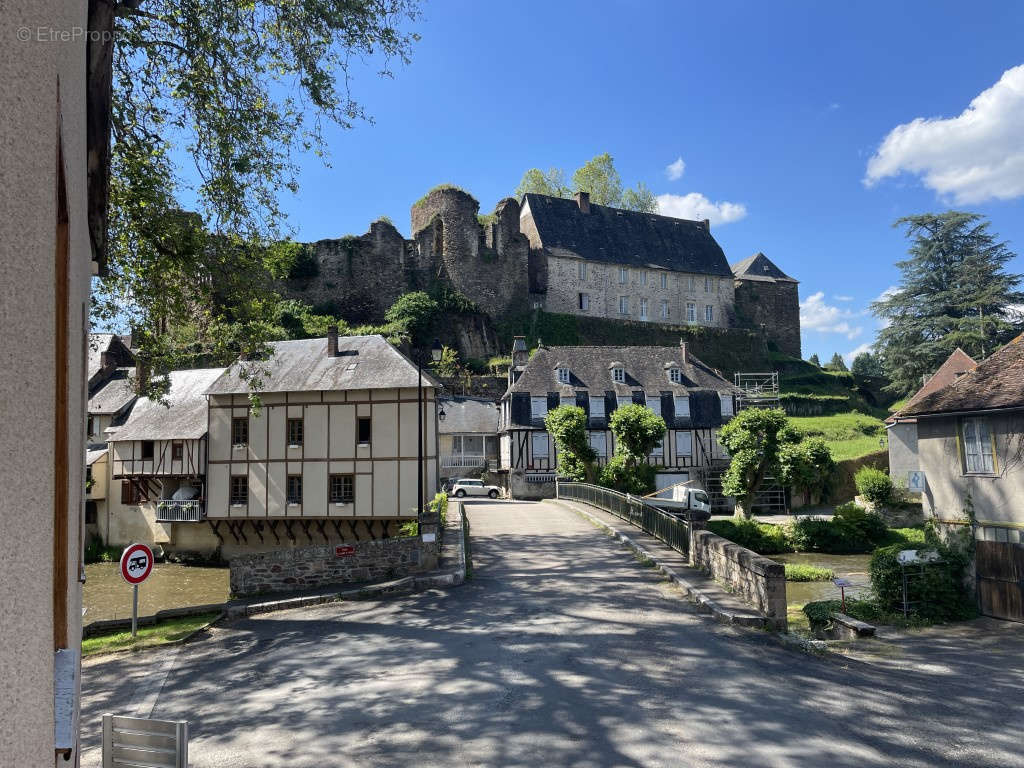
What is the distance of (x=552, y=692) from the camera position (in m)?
7.31

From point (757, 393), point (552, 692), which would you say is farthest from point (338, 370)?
point (757, 393)

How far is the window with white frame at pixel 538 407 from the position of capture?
3462 cm

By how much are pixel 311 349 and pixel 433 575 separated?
1523 cm

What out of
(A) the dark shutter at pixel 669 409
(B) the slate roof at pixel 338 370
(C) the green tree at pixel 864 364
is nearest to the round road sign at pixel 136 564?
(B) the slate roof at pixel 338 370

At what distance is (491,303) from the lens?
168 feet

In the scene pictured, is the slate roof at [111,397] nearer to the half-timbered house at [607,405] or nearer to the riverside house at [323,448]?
the riverside house at [323,448]

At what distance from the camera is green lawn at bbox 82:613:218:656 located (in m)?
11.8

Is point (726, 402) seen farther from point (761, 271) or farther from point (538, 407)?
point (761, 271)

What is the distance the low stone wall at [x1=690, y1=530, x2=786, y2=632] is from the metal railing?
113cm

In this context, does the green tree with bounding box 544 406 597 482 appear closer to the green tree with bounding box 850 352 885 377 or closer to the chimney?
the chimney

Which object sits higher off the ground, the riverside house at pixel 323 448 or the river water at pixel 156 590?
the riverside house at pixel 323 448

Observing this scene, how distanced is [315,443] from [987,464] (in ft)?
64.6

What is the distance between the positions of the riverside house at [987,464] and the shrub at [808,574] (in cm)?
602

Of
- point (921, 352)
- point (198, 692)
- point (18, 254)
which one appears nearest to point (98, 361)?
point (198, 692)
